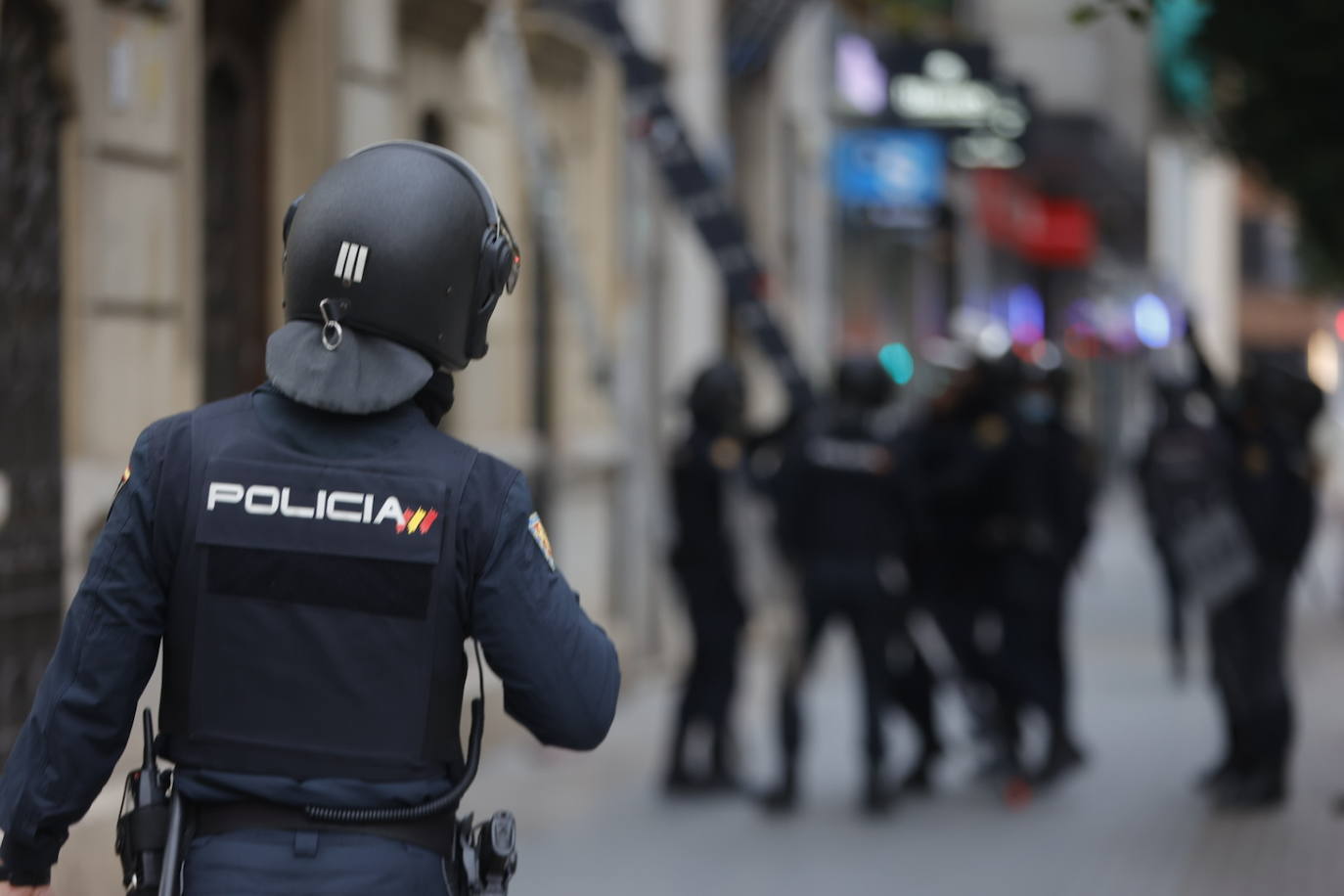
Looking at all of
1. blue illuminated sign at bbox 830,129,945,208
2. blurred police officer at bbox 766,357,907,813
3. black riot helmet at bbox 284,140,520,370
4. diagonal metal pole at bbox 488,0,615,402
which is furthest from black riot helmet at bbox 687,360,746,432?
blue illuminated sign at bbox 830,129,945,208

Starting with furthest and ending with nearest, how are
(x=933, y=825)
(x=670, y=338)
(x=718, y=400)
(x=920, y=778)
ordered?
1. (x=670, y=338)
2. (x=920, y=778)
3. (x=718, y=400)
4. (x=933, y=825)

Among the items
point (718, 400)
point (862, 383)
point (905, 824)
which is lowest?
point (905, 824)

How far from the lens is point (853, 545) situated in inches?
371

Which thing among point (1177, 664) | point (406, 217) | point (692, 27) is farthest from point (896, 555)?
point (692, 27)

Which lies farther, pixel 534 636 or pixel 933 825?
pixel 933 825

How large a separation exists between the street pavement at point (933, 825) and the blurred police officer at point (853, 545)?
1.22ft

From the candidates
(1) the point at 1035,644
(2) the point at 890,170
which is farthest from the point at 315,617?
(2) the point at 890,170

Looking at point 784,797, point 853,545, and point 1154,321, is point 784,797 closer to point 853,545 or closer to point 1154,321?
point 853,545

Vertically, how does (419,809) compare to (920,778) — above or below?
above

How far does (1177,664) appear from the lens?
13875 millimetres

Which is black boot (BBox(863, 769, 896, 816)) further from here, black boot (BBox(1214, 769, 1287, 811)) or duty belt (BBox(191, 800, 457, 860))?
duty belt (BBox(191, 800, 457, 860))

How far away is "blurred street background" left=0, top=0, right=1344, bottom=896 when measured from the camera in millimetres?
7824

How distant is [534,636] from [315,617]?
31 cm

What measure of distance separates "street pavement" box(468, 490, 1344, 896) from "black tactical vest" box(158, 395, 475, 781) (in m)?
4.74
